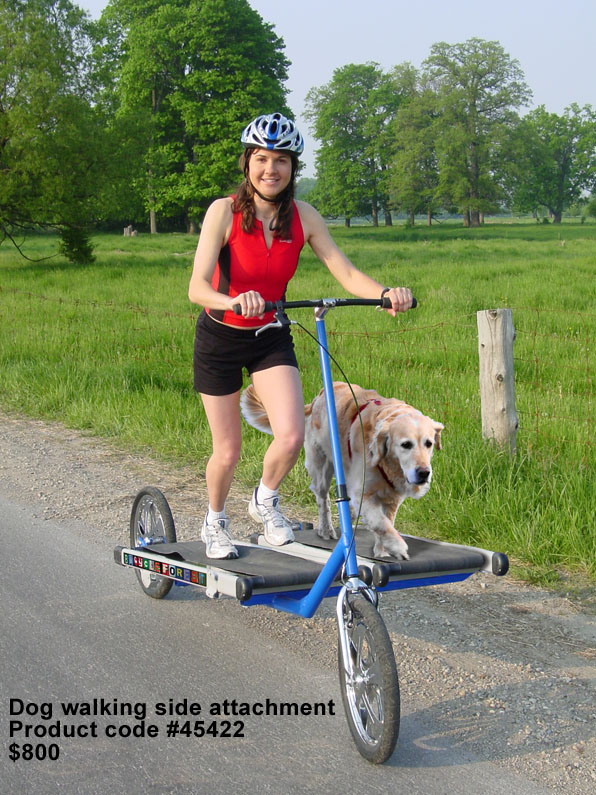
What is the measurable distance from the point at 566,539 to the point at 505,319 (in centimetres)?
180

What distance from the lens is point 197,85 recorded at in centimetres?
5253

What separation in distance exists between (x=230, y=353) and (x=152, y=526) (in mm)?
1319

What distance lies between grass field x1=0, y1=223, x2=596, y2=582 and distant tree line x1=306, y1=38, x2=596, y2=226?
5564 centimetres

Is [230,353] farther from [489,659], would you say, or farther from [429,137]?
[429,137]

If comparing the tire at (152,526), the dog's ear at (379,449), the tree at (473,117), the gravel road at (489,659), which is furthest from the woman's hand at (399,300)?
the tree at (473,117)

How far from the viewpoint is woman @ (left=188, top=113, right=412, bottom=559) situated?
3.85 m

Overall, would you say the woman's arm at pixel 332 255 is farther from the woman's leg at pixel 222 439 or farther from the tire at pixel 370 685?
the tire at pixel 370 685

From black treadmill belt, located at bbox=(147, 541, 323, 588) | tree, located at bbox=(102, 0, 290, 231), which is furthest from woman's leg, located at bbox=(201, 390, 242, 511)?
tree, located at bbox=(102, 0, 290, 231)

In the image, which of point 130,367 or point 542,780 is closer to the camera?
point 542,780

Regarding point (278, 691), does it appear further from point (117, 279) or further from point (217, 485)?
point (117, 279)

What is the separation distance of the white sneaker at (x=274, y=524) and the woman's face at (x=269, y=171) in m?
1.48

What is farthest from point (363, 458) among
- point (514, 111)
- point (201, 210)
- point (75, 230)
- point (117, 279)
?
point (514, 111)

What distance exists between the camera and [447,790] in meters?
2.96

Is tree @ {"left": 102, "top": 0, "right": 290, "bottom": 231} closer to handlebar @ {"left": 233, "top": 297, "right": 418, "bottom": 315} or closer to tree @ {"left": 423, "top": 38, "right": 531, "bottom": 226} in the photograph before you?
tree @ {"left": 423, "top": 38, "right": 531, "bottom": 226}
